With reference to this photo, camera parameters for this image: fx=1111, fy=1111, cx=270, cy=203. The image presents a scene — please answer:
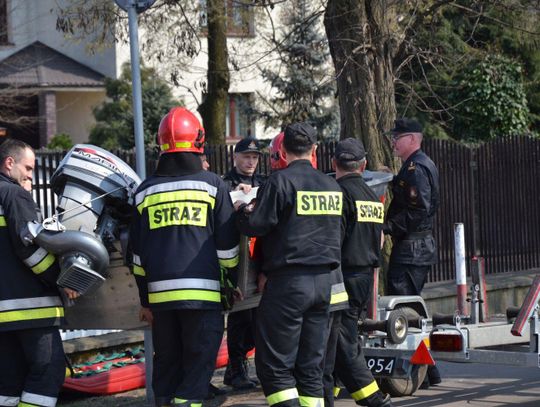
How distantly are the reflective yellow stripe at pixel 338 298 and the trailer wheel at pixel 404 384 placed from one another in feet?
5.48

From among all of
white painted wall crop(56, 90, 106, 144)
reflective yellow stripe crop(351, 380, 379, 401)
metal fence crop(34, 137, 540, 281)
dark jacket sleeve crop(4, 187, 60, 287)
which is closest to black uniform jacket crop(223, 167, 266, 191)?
reflective yellow stripe crop(351, 380, 379, 401)

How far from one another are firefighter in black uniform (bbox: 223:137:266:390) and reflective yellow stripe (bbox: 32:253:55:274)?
2343mm

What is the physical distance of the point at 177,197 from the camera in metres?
6.32

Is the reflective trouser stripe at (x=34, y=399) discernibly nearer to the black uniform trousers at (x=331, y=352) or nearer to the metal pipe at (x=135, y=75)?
the black uniform trousers at (x=331, y=352)

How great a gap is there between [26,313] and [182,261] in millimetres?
1061

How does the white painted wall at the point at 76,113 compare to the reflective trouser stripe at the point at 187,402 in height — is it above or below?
above

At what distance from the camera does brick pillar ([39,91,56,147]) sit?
29.3 metres

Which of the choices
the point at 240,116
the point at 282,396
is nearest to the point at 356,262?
the point at 282,396

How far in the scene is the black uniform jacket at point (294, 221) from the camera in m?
6.32

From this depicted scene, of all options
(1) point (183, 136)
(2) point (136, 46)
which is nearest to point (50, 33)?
(2) point (136, 46)

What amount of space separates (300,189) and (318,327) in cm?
83

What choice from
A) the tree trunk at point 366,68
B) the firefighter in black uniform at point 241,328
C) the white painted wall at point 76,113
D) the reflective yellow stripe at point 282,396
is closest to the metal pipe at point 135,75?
the firefighter in black uniform at point 241,328

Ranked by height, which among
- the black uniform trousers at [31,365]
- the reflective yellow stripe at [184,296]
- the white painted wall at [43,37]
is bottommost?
the black uniform trousers at [31,365]

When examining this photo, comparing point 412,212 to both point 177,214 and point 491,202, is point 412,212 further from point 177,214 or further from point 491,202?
point 491,202
